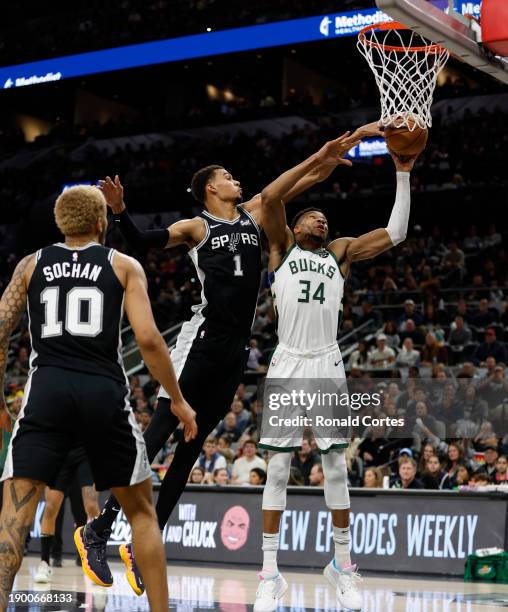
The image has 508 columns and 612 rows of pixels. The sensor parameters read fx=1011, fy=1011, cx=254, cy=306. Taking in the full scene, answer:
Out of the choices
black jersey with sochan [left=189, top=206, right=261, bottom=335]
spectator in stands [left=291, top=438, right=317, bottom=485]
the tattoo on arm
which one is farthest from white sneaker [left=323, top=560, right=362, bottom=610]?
spectator in stands [left=291, top=438, right=317, bottom=485]

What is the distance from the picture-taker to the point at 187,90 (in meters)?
31.8

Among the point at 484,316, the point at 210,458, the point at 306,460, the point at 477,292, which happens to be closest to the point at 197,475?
the point at 210,458

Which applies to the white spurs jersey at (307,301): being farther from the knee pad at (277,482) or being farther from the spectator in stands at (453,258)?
the spectator in stands at (453,258)

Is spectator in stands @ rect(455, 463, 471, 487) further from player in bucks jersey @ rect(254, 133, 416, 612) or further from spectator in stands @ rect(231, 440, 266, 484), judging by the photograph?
player in bucks jersey @ rect(254, 133, 416, 612)

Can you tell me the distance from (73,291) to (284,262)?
8.23 feet

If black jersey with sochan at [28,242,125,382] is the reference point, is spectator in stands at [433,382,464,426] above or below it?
above

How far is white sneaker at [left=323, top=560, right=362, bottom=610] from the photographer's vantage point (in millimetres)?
6637

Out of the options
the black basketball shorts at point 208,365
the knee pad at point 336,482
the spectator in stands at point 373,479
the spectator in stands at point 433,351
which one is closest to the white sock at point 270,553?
the knee pad at point 336,482

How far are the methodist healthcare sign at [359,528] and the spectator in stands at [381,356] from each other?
14.9ft

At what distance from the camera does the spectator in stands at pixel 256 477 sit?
42.1 ft

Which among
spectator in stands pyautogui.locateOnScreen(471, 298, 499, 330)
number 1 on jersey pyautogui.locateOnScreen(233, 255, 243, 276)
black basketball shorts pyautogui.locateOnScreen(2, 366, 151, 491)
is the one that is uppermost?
spectator in stands pyautogui.locateOnScreen(471, 298, 499, 330)

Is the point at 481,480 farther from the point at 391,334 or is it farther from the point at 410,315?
the point at 410,315

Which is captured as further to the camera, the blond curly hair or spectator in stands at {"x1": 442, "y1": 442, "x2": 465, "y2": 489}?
spectator in stands at {"x1": 442, "y1": 442, "x2": 465, "y2": 489}

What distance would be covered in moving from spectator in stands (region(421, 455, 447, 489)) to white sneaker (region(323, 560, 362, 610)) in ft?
16.9
